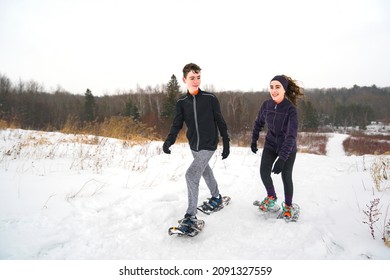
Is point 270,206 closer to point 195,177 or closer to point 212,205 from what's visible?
point 212,205

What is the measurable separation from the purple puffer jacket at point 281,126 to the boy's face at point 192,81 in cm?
107

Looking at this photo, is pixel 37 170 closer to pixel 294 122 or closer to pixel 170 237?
pixel 170 237

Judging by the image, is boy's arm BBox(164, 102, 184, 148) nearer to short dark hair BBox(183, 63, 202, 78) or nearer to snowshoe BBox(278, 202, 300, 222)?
short dark hair BBox(183, 63, 202, 78)

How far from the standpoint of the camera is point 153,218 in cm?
300

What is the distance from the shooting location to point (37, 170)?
4.05m

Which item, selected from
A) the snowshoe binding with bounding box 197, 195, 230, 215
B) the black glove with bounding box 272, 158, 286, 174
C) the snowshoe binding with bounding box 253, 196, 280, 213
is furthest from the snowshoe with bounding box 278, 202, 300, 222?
the snowshoe binding with bounding box 197, 195, 230, 215

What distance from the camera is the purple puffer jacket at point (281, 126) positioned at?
2787mm

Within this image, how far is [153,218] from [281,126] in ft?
6.81

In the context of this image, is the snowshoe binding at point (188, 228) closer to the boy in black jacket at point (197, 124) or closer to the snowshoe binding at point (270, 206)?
the boy in black jacket at point (197, 124)

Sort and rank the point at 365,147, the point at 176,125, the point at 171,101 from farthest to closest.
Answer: the point at 171,101
the point at 365,147
the point at 176,125

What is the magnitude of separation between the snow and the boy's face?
171 centimetres

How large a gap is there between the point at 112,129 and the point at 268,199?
728cm

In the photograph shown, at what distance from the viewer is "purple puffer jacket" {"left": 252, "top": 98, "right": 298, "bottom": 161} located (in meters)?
2.79

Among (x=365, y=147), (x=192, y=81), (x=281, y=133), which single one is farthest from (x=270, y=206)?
(x=365, y=147)
